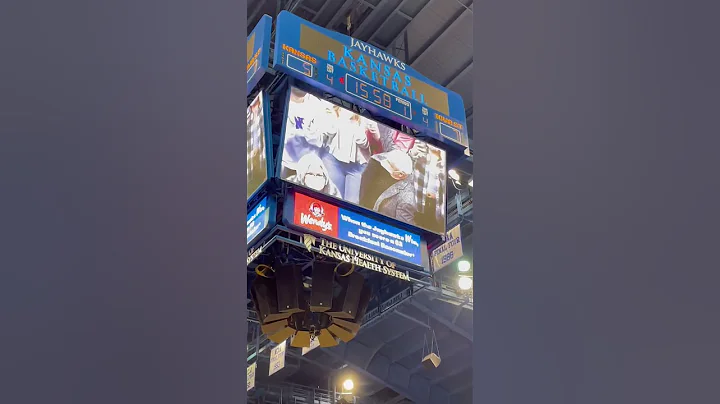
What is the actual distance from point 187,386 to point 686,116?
29.3 inches

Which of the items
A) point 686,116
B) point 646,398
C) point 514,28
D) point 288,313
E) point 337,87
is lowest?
point 646,398

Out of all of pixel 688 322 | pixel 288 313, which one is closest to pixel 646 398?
pixel 688 322

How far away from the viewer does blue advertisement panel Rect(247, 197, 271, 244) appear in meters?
8.62

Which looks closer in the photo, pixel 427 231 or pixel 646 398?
pixel 646 398

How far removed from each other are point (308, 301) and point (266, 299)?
1.54ft

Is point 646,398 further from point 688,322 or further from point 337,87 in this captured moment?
point 337,87

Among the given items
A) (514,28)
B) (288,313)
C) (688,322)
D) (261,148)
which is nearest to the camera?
A: (688,322)

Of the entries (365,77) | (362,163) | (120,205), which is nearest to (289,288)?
(362,163)

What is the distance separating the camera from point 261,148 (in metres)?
8.66

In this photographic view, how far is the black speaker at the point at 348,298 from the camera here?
9.58 m

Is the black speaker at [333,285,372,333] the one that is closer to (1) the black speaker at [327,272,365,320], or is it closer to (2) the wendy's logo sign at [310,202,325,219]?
(1) the black speaker at [327,272,365,320]

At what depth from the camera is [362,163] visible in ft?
30.4

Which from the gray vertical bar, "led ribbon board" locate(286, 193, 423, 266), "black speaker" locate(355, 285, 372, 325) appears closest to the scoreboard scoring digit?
"led ribbon board" locate(286, 193, 423, 266)

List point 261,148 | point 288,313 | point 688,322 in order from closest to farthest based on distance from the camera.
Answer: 1. point 688,322
2. point 261,148
3. point 288,313
